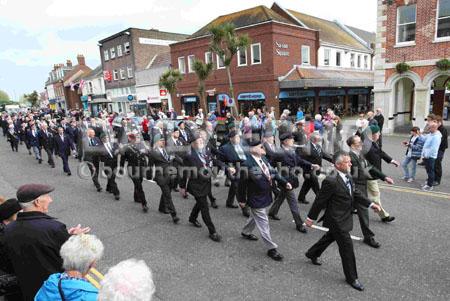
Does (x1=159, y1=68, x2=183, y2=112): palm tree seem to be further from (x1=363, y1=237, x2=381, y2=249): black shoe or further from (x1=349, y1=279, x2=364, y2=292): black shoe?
(x1=349, y1=279, x2=364, y2=292): black shoe

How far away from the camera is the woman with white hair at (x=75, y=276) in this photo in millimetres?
2133

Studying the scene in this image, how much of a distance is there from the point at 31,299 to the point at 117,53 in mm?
42431

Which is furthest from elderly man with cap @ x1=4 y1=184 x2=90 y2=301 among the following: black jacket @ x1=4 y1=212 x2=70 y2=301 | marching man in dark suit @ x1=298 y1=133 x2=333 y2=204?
marching man in dark suit @ x1=298 y1=133 x2=333 y2=204

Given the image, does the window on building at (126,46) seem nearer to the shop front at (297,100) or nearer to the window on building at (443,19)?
the shop front at (297,100)

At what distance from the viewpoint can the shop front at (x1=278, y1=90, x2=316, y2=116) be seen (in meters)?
25.4

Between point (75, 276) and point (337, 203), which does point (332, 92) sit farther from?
point (75, 276)

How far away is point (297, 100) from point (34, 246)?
83.7 ft

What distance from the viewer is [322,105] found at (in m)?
28.4

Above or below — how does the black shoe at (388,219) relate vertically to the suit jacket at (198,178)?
below

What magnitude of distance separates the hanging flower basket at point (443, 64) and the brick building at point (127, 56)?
101 feet

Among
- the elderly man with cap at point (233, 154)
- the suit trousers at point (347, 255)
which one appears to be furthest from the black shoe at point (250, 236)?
the suit trousers at point (347, 255)

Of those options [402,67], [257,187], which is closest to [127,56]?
[402,67]

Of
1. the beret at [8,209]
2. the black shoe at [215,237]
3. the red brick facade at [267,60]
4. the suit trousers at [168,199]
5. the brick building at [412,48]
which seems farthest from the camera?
the red brick facade at [267,60]

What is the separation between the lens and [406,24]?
52.8 feet
